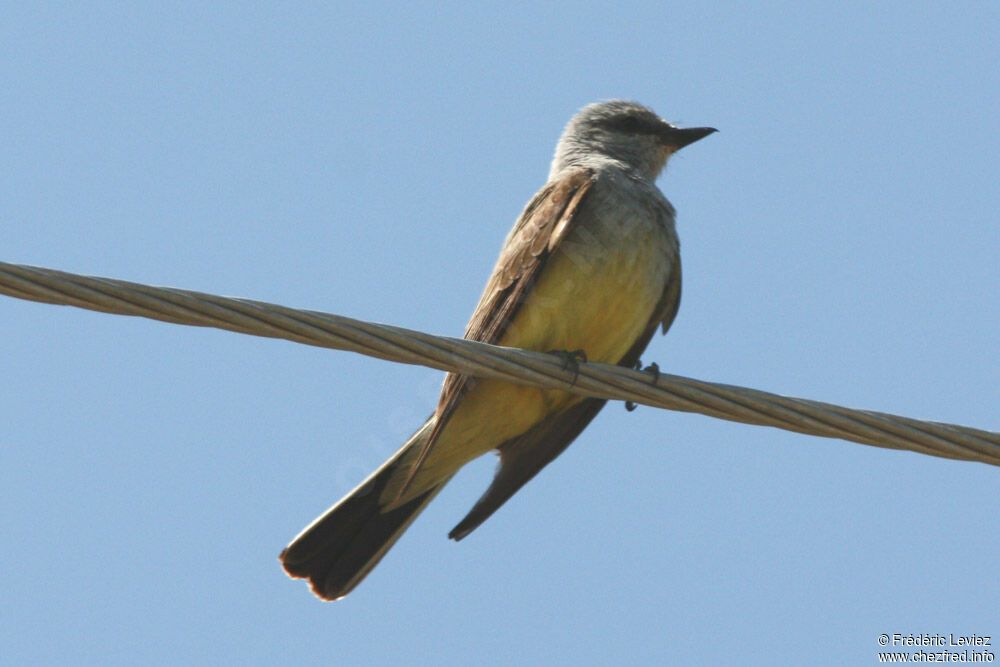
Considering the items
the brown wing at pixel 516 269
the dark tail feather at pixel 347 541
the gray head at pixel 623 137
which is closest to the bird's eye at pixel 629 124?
the gray head at pixel 623 137

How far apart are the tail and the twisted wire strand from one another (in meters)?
1.69

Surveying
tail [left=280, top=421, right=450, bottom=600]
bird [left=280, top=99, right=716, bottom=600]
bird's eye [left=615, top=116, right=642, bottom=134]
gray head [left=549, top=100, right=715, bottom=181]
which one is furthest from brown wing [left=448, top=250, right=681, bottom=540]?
bird's eye [left=615, top=116, right=642, bottom=134]

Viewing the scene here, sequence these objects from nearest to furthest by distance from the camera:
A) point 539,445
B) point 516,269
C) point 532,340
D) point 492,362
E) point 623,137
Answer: point 492,362, point 532,340, point 516,269, point 539,445, point 623,137

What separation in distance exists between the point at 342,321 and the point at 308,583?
2348 mm

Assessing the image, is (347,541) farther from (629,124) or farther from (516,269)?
(629,124)

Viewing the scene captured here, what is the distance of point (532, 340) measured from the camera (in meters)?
5.31

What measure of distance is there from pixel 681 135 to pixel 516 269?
81.5 inches

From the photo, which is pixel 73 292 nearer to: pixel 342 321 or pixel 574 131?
pixel 342 321

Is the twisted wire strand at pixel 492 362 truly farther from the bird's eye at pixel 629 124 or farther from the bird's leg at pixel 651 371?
the bird's eye at pixel 629 124

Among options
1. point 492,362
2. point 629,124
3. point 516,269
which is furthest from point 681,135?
point 492,362

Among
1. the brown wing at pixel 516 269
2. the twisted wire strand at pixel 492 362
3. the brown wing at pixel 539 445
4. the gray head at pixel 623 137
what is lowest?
the twisted wire strand at pixel 492 362

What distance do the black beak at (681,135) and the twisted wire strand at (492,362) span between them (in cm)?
315

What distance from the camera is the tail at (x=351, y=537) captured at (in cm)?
549

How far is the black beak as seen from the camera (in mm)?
7082
